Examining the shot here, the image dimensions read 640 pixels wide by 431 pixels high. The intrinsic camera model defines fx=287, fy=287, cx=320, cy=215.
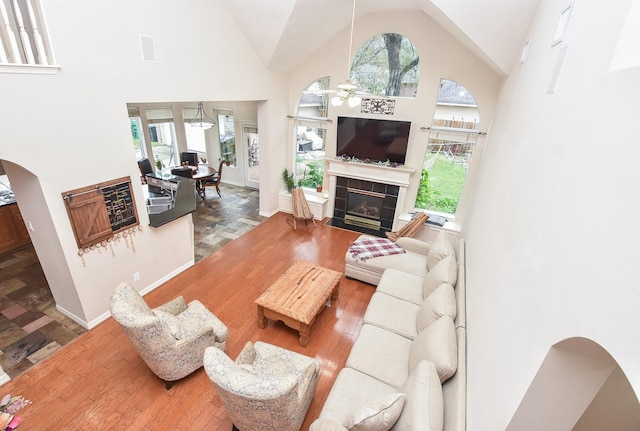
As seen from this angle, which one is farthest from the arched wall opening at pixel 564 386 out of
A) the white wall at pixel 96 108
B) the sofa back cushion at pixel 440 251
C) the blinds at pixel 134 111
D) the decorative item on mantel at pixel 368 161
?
the blinds at pixel 134 111

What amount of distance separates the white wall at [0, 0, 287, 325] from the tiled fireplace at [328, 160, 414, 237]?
3098 mm

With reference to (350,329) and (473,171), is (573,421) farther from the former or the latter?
(473,171)

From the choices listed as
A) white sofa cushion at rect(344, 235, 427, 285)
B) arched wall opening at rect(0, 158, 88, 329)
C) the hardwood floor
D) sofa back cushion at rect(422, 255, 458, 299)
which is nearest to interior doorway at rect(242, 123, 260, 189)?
the hardwood floor

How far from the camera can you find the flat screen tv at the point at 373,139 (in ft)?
18.2

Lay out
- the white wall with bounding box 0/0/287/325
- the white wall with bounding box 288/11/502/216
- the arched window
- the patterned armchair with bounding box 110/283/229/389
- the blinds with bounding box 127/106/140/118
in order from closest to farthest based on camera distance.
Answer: the patterned armchair with bounding box 110/283/229/389
the white wall with bounding box 0/0/287/325
the white wall with bounding box 288/11/502/216
the arched window
the blinds with bounding box 127/106/140/118

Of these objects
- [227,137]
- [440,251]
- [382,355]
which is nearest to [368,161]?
[440,251]

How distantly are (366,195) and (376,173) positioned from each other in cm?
56

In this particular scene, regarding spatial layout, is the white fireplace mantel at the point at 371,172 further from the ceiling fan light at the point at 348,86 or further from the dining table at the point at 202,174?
the dining table at the point at 202,174

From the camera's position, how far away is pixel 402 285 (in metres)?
3.71

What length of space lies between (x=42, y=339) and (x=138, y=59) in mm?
3432

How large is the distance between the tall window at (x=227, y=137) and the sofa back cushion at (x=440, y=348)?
297 inches

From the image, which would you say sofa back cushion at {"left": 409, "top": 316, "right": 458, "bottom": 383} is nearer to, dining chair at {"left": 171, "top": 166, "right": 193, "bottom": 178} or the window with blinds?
the window with blinds

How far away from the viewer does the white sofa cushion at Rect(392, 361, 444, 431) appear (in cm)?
172

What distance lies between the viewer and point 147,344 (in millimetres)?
2475
